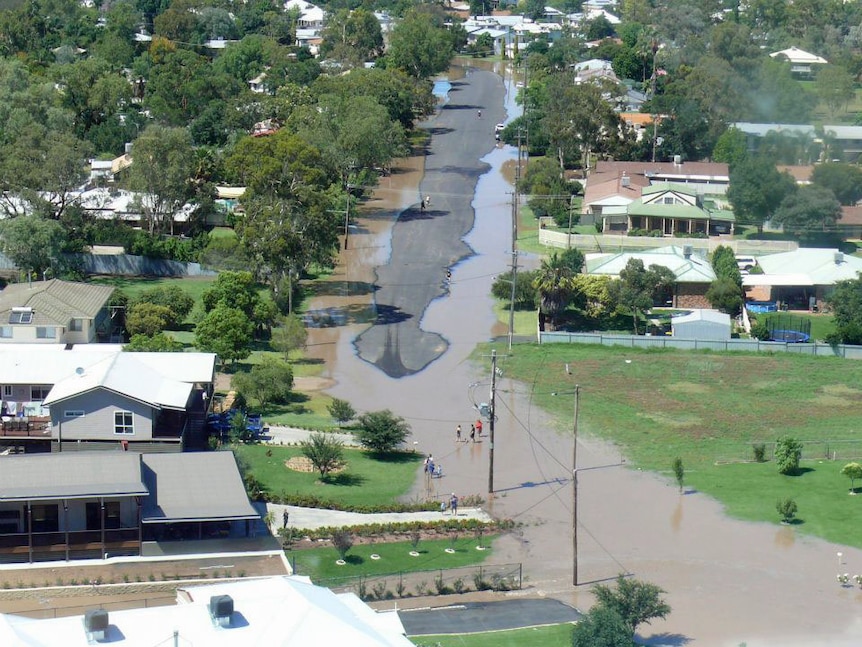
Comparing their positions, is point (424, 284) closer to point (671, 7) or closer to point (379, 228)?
point (379, 228)

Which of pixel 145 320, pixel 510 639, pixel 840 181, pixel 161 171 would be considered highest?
pixel 161 171

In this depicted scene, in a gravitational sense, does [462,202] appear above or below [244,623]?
below

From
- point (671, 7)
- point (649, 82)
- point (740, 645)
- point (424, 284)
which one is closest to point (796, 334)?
point (424, 284)

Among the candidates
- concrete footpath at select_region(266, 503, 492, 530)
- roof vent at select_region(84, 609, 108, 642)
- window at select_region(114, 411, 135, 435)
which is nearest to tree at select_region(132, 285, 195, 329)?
window at select_region(114, 411, 135, 435)

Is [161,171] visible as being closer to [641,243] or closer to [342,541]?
[641,243]

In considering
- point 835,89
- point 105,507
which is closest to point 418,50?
point 835,89

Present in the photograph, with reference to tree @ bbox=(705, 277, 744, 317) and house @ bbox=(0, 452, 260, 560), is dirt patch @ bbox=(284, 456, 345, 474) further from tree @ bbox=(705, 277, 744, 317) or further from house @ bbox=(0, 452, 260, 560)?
tree @ bbox=(705, 277, 744, 317)

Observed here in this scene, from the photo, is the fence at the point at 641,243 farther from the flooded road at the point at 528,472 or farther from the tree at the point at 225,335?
the tree at the point at 225,335

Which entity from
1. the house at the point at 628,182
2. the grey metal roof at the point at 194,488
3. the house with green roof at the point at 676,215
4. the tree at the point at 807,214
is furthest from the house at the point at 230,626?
the tree at the point at 807,214
